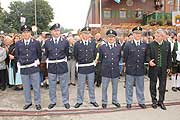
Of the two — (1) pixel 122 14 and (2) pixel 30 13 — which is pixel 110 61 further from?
(2) pixel 30 13

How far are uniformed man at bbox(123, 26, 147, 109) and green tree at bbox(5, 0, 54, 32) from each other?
52.4 metres

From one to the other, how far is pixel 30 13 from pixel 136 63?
182 ft

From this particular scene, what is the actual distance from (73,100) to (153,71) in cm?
245

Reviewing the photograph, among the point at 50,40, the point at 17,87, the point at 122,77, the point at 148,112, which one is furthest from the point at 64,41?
the point at 122,77

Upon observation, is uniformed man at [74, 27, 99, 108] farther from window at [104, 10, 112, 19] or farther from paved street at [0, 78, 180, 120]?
window at [104, 10, 112, 19]

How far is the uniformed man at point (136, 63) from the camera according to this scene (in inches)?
304

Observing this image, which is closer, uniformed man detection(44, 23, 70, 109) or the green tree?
uniformed man detection(44, 23, 70, 109)

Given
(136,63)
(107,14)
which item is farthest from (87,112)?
(107,14)

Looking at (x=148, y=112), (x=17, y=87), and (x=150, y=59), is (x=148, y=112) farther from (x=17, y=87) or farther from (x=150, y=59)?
(x=17, y=87)

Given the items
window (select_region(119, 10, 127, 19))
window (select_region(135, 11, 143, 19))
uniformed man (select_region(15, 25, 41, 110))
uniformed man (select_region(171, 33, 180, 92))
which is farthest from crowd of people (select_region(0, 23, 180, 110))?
window (select_region(119, 10, 127, 19))

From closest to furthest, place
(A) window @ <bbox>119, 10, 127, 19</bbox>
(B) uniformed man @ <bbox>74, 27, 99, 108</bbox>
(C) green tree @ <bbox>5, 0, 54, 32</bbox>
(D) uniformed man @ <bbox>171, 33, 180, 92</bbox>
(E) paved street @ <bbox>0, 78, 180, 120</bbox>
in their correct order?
(E) paved street @ <bbox>0, 78, 180, 120</bbox>
(B) uniformed man @ <bbox>74, 27, 99, 108</bbox>
(D) uniformed man @ <bbox>171, 33, 180, 92</bbox>
(A) window @ <bbox>119, 10, 127, 19</bbox>
(C) green tree @ <bbox>5, 0, 54, 32</bbox>

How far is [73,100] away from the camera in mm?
8852

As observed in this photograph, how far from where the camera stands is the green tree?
6017 cm

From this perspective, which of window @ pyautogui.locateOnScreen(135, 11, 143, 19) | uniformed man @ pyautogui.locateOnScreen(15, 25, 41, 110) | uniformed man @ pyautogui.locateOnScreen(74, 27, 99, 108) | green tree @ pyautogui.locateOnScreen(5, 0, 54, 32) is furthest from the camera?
green tree @ pyautogui.locateOnScreen(5, 0, 54, 32)
